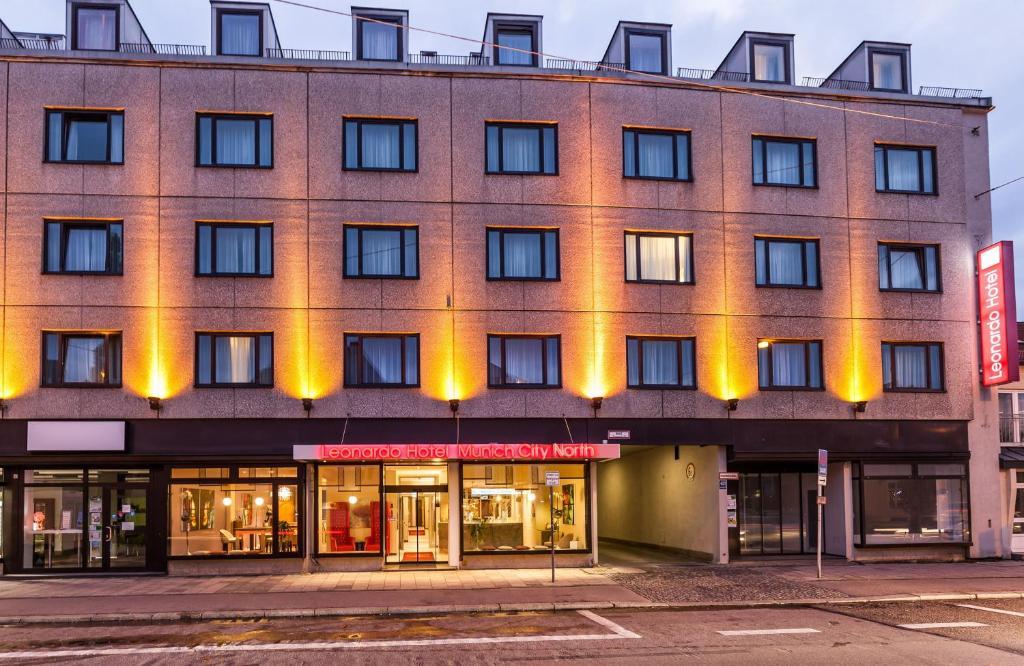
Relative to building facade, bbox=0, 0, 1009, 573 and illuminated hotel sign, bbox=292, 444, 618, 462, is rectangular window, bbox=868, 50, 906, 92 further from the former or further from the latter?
illuminated hotel sign, bbox=292, 444, 618, 462

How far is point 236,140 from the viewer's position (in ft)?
75.2

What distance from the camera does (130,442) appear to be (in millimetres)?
21719

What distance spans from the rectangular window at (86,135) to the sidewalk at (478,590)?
1019 centimetres

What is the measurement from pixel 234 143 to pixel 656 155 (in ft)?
35.7

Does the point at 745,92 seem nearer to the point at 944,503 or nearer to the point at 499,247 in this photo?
the point at 499,247

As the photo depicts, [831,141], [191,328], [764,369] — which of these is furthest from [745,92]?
[191,328]

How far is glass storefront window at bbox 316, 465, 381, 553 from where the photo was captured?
883 inches

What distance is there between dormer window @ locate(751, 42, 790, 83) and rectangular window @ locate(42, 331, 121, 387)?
60.5 feet

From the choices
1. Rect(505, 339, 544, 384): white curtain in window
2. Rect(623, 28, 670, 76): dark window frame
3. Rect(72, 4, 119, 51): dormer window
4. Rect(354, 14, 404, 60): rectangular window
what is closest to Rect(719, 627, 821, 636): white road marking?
Rect(505, 339, 544, 384): white curtain in window

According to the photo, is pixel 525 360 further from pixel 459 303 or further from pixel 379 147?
pixel 379 147

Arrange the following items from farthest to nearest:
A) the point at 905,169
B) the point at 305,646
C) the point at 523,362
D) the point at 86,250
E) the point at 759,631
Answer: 1. the point at 905,169
2. the point at 523,362
3. the point at 86,250
4. the point at 759,631
5. the point at 305,646

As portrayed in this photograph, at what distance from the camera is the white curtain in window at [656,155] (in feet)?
79.1

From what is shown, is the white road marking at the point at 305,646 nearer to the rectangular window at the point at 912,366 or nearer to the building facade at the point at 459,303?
the building facade at the point at 459,303

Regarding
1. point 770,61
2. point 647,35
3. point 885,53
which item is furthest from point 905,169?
point 647,35
